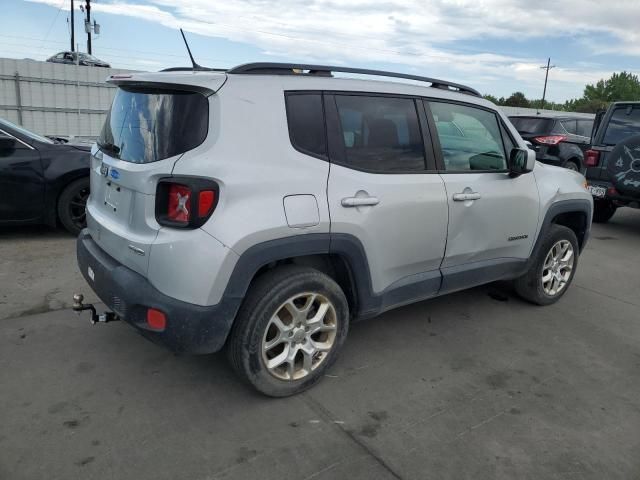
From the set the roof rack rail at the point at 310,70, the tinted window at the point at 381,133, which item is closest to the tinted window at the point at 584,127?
the roof rack rail at the point at 310,70

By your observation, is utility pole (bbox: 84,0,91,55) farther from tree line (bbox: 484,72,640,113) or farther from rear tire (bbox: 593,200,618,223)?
tree line (bbox: 484,72,640,113)

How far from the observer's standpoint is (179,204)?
254 centimetres

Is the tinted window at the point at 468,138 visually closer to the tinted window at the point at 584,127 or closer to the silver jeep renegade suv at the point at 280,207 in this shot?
the silver jeep renegade suv at the point at 280,207

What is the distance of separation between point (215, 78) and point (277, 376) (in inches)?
63.5

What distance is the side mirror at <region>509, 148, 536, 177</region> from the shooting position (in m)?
3.80

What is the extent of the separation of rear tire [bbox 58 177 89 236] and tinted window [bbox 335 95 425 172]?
3809 millimetres

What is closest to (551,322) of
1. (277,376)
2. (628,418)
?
(628,418)

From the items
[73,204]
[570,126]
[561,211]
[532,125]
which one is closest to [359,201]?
[561,211]

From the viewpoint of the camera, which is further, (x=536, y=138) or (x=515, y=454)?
(x=536, y=138)

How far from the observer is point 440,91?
12.0 ft

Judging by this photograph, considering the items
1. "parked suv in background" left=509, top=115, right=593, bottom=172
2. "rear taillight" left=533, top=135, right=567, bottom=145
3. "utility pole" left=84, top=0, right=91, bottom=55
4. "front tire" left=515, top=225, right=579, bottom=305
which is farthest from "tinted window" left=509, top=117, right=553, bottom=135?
"utility pole" left=84, top=0, right=91, bottom=55

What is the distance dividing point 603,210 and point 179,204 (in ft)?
25.6

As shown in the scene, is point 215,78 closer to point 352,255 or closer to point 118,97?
point 118,97

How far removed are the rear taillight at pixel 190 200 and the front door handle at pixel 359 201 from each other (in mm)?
756
